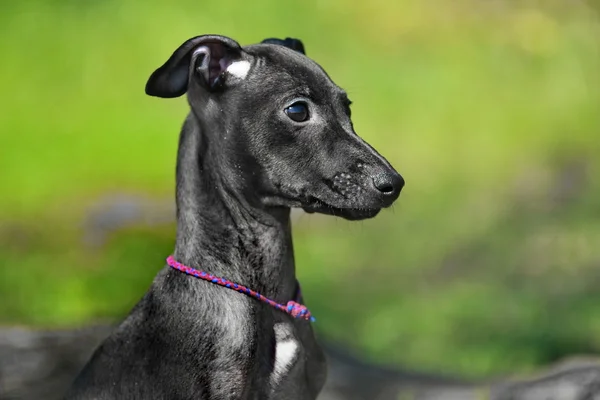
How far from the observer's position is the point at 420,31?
18.9ft

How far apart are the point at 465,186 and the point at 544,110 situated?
78 centimetres

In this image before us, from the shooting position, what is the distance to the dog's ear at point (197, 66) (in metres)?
2.58

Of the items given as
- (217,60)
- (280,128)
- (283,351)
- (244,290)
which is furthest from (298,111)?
(283,351)

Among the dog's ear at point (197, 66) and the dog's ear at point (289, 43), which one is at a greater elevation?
the dog's ear at point (289, 43)

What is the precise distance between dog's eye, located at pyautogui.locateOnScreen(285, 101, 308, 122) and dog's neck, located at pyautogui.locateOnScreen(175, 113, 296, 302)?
0.23 m

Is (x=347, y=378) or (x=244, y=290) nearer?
(x=244, y=290)

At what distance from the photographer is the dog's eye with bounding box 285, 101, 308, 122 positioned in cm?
256

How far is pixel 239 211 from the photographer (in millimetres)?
2682

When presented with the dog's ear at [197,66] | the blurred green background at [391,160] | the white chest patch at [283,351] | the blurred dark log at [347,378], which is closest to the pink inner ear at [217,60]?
the dog's ear at [197,66]

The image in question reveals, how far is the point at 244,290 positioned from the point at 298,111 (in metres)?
0.56

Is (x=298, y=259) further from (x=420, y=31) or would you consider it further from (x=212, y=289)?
(x=212, y=289)

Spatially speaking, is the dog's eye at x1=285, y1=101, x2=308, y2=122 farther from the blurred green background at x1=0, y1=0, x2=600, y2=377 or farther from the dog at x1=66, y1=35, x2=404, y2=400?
the blurred green background at x1=0, y1=0, x2=600, y2=377

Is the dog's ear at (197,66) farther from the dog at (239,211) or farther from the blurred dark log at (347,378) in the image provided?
the blurred dark log at (347,378)

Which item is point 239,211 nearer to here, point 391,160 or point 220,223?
→ point 220,223
